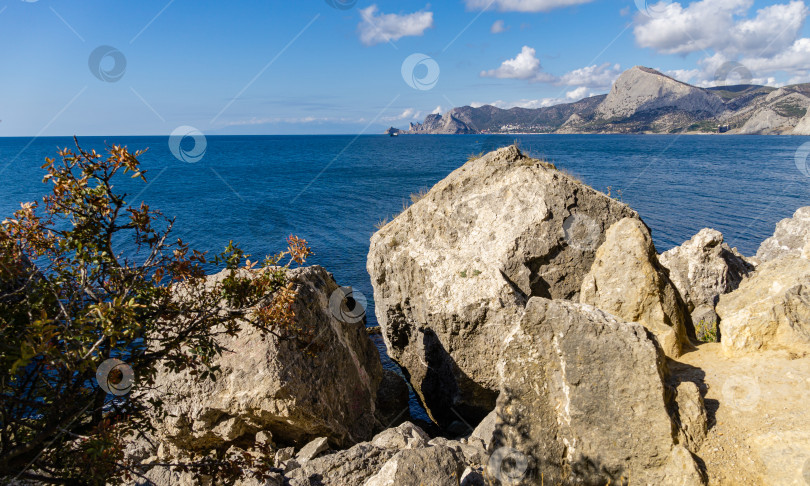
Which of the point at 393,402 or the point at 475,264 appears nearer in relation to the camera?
the point at 475,264

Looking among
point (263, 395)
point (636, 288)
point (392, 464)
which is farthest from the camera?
point (636, 288)

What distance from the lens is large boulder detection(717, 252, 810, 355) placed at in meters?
7.16

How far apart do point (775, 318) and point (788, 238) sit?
58.1ft

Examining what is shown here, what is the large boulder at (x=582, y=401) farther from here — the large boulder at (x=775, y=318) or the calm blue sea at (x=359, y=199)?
the calm blue sea at (x=359, y=199)

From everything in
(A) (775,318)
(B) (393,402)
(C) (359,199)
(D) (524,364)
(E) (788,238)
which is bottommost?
(B) (393,402)

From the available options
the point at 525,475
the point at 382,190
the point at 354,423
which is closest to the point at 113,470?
the point at 525,475

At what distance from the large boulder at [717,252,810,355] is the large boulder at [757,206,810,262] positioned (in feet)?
49.6

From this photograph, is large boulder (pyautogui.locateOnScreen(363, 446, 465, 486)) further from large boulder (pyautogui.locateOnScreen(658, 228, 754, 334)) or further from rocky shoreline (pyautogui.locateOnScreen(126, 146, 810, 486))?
large boulder (pyautogui.locateOnScreen(658, 228, 754, 334))

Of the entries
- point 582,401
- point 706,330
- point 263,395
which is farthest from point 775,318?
point 263,395

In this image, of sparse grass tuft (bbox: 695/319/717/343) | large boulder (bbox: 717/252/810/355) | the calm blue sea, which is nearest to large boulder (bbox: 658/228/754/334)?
sparse grass tuft (bbox: 695/319/717/343)

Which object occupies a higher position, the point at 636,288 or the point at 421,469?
the point at 636,288

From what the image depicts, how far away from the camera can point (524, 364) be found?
6.80 meters

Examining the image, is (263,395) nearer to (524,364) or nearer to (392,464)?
(392,464)

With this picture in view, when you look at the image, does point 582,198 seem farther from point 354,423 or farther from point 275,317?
point 275,317
